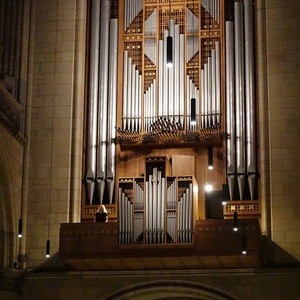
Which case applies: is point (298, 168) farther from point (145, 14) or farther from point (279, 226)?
point (145, 14)

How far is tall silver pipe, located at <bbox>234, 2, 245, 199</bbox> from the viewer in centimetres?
2303

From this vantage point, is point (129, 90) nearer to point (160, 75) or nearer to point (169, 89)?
point (160, 75)

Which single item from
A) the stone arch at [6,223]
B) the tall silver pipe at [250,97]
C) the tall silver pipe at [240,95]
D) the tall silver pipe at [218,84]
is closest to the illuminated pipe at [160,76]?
the tall silver pipe at [218,84]

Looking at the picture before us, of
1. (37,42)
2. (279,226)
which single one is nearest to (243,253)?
(279,226)

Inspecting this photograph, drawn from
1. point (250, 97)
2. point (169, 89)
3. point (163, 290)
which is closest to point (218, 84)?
point (250, 97)

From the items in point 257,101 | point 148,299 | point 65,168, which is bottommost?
point 148,299

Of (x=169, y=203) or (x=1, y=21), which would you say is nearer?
(x=169, y=203)

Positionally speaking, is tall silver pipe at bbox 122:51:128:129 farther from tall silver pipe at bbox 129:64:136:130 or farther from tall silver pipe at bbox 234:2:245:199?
tall silver pipe at bbox 234:2:245:199

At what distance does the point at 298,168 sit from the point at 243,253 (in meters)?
2.71

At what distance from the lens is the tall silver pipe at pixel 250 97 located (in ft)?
75.4

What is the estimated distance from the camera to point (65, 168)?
23.4 meters

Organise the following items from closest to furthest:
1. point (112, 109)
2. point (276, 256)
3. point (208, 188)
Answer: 1. point (276, 256)
2. point (208, 188)
3. point (112, 109)

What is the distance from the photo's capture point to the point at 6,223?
2267 cm

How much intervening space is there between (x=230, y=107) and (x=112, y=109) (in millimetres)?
2885
